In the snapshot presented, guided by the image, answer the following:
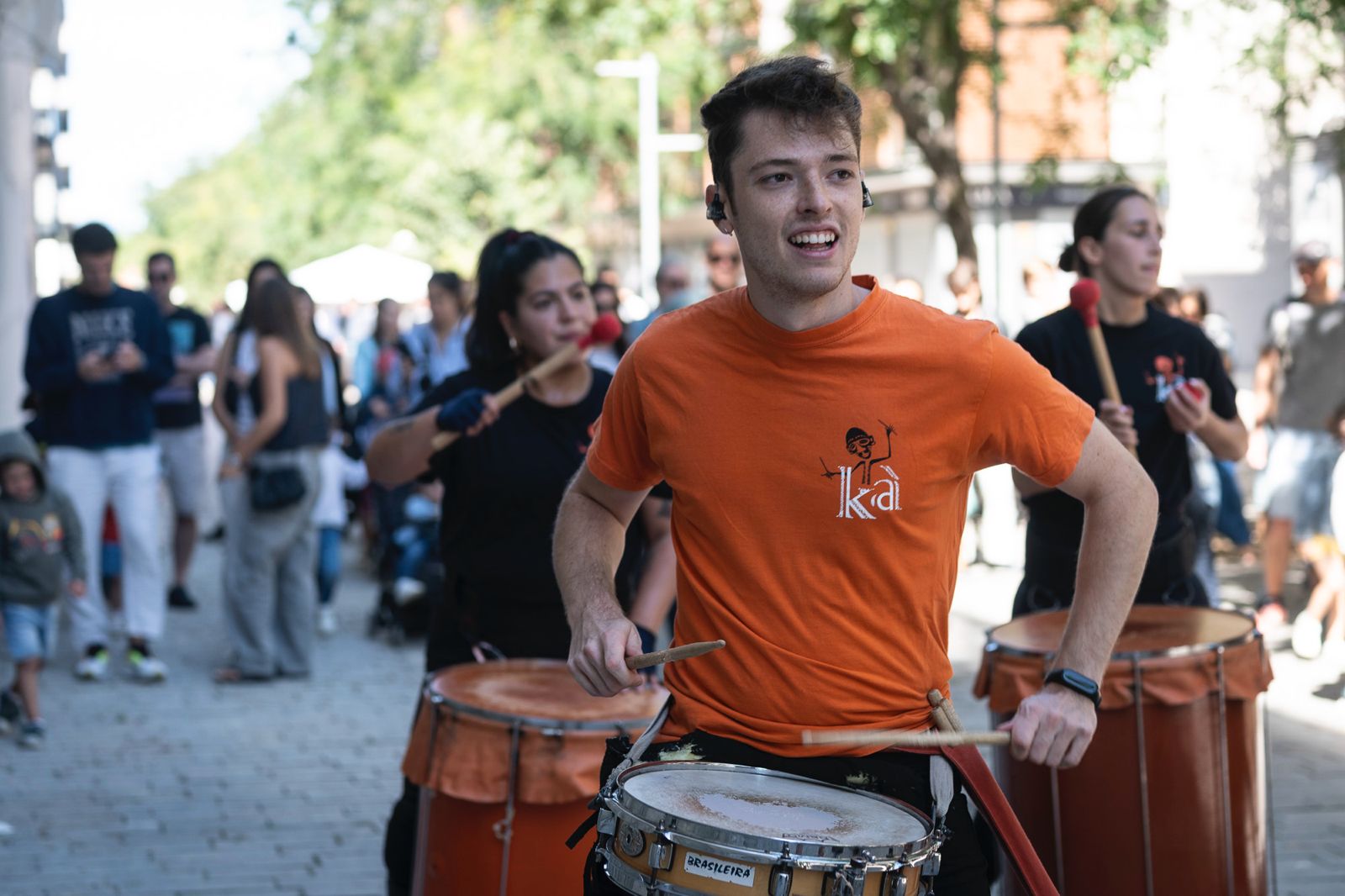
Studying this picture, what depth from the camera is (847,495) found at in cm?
297

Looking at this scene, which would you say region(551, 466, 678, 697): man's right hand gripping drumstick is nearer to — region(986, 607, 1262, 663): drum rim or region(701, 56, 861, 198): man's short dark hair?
region(701, 56, 861, 198): man's short dark hair

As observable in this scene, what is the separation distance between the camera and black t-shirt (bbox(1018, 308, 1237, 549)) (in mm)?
5156

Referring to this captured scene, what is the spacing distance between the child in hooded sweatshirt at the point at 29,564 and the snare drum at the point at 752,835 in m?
5.87

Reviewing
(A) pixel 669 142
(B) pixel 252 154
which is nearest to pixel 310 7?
(A) pixel 669 142

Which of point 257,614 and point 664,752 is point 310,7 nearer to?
point 257,614

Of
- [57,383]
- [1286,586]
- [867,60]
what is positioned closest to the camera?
[57,383]

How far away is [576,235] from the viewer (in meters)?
44.2

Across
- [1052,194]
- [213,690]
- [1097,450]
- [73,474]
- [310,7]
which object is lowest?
[213,690]

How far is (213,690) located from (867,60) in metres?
8.03

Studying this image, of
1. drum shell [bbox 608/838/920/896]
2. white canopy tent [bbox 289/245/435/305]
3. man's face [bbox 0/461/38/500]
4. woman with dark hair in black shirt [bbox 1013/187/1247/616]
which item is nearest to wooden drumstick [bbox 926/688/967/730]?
drum shell [bbox 608/838/920/896]

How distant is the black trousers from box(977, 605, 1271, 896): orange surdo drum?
1.20 meters

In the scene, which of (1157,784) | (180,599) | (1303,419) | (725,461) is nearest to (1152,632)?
(1157,784)

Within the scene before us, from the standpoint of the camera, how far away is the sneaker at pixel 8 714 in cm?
826

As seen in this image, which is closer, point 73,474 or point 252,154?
point 73,474
